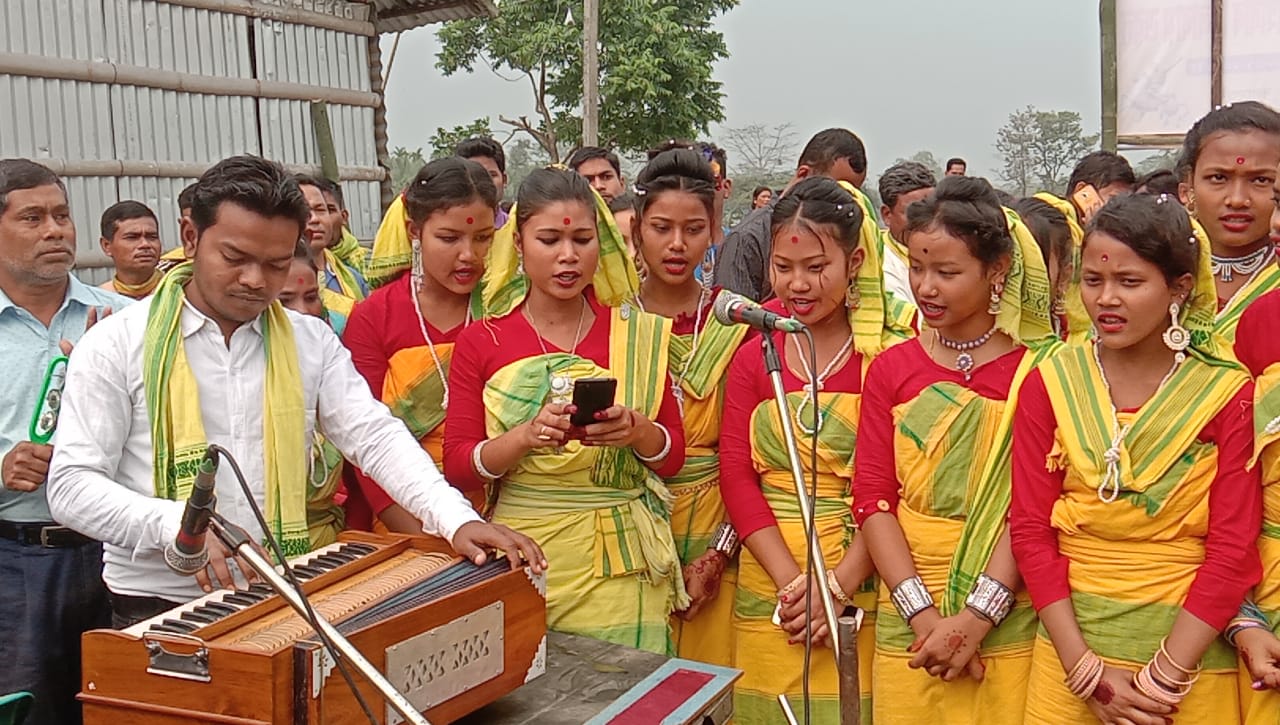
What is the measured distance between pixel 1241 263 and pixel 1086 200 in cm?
266

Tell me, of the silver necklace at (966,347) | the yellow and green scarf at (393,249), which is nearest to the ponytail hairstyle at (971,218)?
the silver necklace at (966,347)

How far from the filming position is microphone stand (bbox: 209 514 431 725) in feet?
6.10

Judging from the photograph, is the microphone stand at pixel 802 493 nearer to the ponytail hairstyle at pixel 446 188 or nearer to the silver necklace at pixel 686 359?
the silver necklace at pixel 686 359

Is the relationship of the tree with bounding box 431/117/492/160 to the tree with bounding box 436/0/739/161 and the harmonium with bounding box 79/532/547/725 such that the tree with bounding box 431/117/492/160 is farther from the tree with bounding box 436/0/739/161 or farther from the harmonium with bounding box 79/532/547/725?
the harmonium with bounding box 79/532/547/725

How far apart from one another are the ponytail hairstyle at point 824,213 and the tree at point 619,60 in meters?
18.3

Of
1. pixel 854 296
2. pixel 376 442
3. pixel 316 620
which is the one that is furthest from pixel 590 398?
pixel 316 620

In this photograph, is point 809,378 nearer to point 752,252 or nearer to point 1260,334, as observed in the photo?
point 1260,334

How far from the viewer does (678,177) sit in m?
3.82

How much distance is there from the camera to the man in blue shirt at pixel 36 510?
11.4 ft

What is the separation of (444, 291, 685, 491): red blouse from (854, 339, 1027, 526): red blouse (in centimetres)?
54

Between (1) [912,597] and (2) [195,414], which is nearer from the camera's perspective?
(2) [195,414]

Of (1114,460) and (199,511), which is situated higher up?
(199,511)

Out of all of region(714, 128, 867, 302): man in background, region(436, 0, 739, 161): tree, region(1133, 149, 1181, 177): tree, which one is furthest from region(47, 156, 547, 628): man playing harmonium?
region(436, 0, 739, 161): tree

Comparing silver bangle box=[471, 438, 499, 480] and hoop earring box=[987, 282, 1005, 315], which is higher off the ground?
hoop earring box=[987, 282, 1005, 315]
